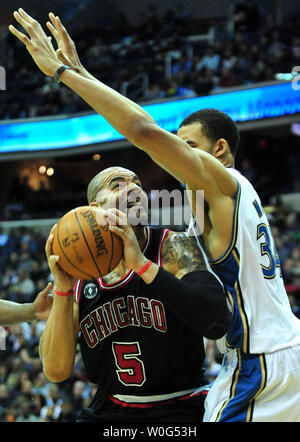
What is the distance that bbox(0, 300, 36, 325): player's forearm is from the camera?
3.36m

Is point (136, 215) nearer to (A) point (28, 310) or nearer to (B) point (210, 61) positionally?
(A) point (28, 310)

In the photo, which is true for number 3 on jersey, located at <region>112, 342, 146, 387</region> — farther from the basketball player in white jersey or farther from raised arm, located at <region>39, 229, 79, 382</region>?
the basketball player in white jersey

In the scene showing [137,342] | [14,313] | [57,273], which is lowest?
[137,342]

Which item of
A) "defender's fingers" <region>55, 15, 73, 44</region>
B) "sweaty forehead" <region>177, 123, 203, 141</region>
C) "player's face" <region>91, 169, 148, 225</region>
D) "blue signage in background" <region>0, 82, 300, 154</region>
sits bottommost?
"player's face" <region>91, 169, 148, 225</region>

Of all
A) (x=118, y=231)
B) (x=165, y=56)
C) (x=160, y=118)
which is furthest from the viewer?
(x=165, y=56)

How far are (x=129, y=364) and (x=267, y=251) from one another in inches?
35.3

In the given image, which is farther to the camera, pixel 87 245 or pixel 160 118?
pixel 160 118

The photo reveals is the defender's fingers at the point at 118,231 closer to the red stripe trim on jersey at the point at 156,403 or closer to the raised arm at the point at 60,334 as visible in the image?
the raised arm at the point at 60,334

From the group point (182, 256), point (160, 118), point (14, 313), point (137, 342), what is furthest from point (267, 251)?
point (160, 118)

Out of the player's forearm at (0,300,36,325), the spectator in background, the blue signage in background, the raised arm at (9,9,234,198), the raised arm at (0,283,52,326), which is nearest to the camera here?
the raised arm at (9,9,234,198)

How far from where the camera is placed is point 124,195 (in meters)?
2.86

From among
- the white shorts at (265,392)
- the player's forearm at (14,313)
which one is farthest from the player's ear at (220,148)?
the player's forearm at (14,313)

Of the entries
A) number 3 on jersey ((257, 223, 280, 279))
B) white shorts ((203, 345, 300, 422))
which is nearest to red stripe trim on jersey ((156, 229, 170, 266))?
number 3 on jersey ((257, 223, 280, 279))

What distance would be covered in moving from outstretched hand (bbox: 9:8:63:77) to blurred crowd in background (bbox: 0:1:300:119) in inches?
442
